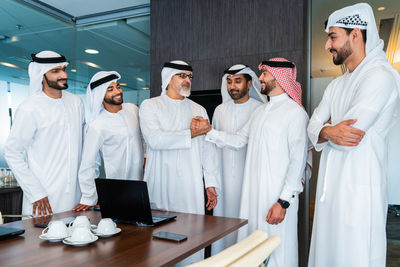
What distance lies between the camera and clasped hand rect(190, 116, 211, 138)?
292cm

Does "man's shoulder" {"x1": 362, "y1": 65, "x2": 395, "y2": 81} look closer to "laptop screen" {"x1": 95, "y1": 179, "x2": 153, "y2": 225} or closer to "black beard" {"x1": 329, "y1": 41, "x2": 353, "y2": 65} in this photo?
"black beard" {"x1": 329, "y1": 41, "x2": 353, "y2": 65}

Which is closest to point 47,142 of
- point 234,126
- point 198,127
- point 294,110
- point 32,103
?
point 32,103

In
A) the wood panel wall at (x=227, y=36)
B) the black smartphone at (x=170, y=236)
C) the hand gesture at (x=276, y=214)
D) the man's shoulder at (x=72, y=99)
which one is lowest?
the hand gesture at (x=276, y=214)

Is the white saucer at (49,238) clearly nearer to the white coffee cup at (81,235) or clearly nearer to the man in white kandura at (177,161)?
the white coffee cup at (81,235)

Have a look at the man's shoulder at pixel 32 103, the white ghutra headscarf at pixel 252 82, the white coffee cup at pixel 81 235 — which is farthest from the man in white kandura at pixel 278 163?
the man's shoulder at pixel 32 103

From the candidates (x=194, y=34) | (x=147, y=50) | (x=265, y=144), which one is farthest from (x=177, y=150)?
(x=147, y=50)

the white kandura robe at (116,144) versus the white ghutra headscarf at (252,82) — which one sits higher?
the white ghutra headscarf at (252,82)

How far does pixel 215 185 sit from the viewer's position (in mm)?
2998

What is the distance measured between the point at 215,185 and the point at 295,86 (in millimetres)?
1062

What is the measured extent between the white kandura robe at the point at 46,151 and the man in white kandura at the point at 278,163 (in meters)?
1.45

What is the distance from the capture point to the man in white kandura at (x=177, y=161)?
9.82 ft

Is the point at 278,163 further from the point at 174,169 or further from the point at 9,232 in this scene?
the point at 9,232

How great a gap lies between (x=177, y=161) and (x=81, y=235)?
5.15 ft

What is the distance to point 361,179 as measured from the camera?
2119 mm
